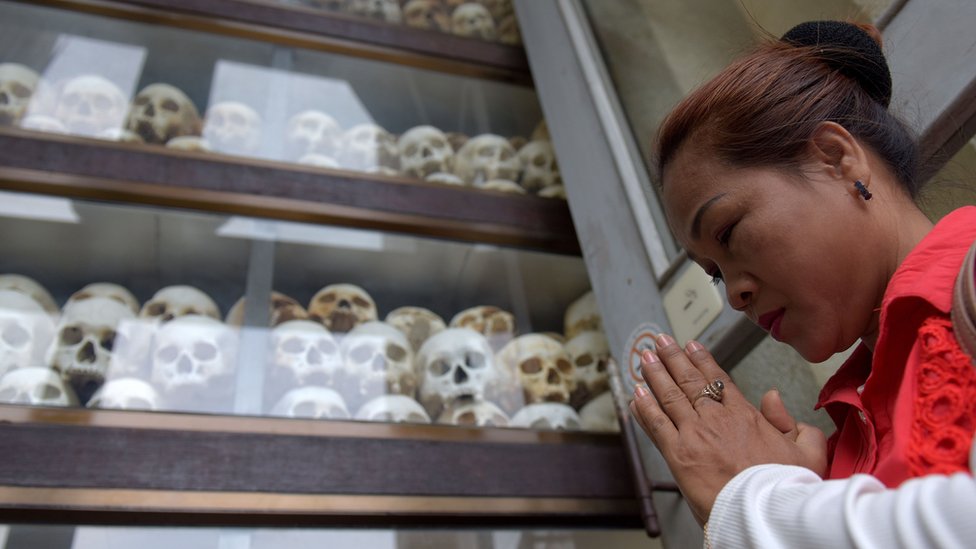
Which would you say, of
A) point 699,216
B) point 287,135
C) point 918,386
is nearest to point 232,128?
point 287,135

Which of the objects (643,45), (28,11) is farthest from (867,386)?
(28,11)

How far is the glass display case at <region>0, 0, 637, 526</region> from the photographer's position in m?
1.25

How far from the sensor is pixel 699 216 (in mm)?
620

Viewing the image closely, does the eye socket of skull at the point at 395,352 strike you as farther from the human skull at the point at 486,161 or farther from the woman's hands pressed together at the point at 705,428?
the woman's hands pressed together at the point at 705,428

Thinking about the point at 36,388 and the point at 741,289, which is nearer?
the point at 741,289

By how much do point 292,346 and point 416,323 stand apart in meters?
0.26

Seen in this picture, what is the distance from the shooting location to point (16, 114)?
1669 mm

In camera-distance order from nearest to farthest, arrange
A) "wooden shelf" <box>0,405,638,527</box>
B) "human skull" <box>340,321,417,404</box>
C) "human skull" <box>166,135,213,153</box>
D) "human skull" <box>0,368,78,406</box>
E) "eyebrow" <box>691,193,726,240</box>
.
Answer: "eyebrow" <box>691,193,726,240</box> < "wooden shelf" <box>0,405,638,527</box> < "human skull" <box>0,368,78,406</box> < "human skull" <box>340,321,417,404</box> < "human skull" <box>166,135,213,153</box>

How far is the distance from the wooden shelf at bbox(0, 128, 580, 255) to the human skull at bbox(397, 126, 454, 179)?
14 cm

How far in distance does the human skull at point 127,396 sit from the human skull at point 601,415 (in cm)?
72

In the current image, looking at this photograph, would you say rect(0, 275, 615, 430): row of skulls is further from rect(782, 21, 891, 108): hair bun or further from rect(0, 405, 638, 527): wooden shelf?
rect(782, 21, 891, 108): hair bun

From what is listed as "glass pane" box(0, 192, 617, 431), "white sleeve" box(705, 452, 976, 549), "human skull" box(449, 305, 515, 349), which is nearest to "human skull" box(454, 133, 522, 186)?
"glass pane" box(0, 192, 617, 431)

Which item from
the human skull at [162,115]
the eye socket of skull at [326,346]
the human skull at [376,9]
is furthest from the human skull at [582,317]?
the human skull at [376,9]

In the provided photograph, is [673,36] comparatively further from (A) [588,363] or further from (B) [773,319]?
(B) [773,319]
